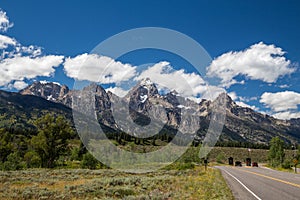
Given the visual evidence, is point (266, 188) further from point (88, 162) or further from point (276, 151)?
point (276, 151)

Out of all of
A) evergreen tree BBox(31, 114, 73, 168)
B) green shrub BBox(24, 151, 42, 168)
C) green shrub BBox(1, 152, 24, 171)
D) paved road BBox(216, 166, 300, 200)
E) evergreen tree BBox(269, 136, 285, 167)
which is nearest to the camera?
paved road BBox(216, 166, 300, 200)

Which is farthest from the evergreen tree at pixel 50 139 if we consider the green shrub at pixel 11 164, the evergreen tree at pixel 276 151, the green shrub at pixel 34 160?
the evergreen tree at pixel 276 151

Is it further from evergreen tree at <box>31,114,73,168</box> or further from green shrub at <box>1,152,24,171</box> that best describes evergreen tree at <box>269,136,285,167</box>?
green shrub at <box>1,152,24,171</box>

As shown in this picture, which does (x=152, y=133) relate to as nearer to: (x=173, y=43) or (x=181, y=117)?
(x=181, y=117)

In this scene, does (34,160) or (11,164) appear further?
(34,160)

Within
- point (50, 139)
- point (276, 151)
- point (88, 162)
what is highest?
point (276, 151)

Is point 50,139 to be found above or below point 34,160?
above

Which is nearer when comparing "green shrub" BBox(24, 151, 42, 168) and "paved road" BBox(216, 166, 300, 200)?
"paved road" BBox(216, 166, 300, 200)

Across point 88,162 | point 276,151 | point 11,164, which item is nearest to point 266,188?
point 88,162

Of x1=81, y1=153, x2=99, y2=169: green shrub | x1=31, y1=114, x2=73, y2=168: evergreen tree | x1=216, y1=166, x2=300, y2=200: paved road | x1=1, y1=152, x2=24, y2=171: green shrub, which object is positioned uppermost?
x1=31, y1=114, x2=73, y2=168: evergreen tree

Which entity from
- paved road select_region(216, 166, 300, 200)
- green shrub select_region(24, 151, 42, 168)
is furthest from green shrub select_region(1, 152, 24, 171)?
paved road select_region(216, 166, 300, 200)

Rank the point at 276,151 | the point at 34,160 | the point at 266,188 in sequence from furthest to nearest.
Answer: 1. the point at 276,151
2. the point at 34,160
3. the point at 266,188

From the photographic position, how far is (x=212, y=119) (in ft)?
52.5

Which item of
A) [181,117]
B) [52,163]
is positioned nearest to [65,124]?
[52,163]
